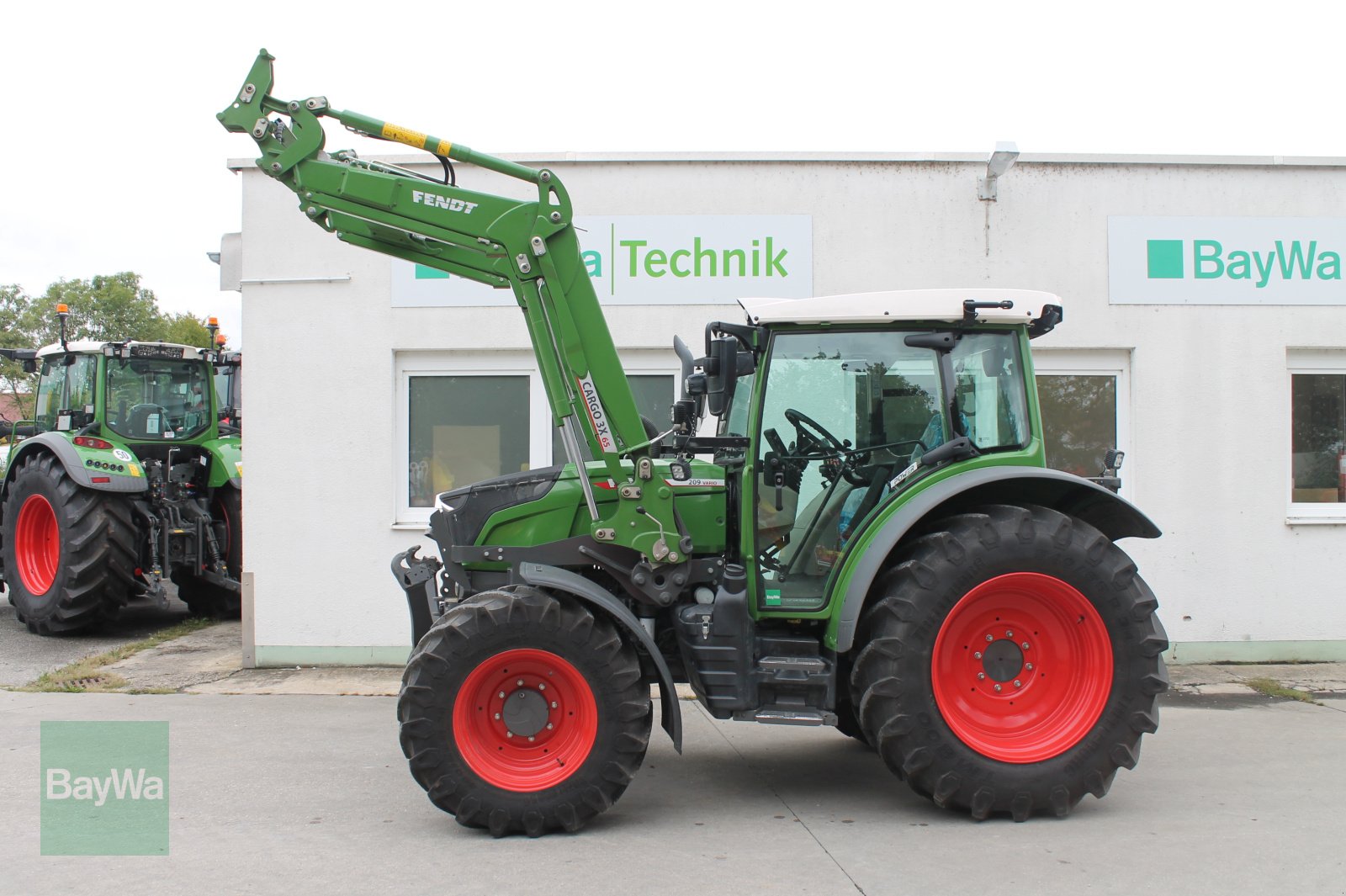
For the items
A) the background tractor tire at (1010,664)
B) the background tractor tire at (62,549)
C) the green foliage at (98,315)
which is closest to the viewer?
the background tractor tire at (1010,664)

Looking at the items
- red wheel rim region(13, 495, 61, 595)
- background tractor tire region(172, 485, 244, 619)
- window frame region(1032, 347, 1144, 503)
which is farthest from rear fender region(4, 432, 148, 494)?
window frame region(1032, 347, 1144, 503)

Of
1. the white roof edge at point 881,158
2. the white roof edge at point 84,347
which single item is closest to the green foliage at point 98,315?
the white roof edge at point 84,347

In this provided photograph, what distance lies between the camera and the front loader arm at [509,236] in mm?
5000

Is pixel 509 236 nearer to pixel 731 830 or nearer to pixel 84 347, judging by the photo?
pixel 731 830

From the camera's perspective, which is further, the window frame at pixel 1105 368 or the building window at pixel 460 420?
the building window at pixel 460 420

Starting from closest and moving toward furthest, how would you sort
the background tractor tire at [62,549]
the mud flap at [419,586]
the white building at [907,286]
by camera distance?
the mud flap at [419,586], the white building at [907,286], the background tractor tire at [62,549]

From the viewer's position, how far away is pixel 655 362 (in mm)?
8664

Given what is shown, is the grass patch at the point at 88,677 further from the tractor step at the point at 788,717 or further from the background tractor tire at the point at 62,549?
the tractor step at the point at 788,717

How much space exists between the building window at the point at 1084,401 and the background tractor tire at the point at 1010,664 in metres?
3.76

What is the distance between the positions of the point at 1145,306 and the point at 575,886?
647cm

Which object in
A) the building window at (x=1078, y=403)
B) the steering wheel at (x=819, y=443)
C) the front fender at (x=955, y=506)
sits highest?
the building window at (x=1078, y=403)

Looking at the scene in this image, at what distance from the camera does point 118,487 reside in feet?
32.8

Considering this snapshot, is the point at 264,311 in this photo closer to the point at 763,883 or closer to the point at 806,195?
the point at 806,195

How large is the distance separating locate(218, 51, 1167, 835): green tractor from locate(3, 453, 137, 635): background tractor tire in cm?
566
